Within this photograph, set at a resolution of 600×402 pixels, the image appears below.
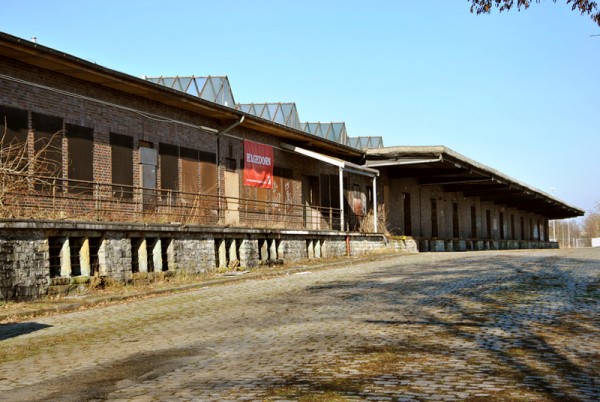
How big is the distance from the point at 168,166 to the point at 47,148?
16.3ft

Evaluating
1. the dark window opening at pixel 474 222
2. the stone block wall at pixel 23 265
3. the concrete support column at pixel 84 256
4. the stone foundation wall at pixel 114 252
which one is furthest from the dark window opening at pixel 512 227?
the stone block wall at pixel 23 265

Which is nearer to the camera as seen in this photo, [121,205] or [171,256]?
[171,256]

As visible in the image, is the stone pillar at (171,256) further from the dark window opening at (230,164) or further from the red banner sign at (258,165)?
the red banner sign at (258,165)

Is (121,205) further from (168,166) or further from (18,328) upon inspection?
(18,328)

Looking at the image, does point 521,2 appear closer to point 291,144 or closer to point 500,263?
point 500,263

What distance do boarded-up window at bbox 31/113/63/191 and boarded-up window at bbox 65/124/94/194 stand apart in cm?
34

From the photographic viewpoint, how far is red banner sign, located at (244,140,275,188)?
80.5 ft

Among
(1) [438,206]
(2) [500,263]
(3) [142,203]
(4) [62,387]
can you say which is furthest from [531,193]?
(4) [62,387]

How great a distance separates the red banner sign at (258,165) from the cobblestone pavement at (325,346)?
10.3 m

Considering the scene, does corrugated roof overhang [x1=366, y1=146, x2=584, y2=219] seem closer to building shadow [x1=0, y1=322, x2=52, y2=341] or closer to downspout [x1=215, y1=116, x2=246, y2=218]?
downspout [x1=215, y1=116, x2=246, y2=218]

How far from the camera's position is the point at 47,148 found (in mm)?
16047

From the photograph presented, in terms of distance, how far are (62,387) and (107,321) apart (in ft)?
16.1

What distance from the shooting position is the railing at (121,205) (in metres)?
14.5

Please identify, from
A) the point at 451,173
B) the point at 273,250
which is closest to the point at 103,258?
the point at 273,250
